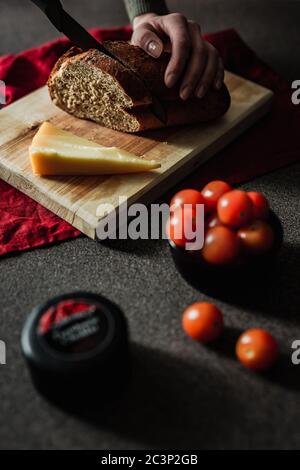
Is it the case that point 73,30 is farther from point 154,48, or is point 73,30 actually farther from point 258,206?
point 258,206

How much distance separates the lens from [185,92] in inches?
63.7

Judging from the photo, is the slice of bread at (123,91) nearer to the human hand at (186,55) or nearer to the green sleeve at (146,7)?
the human hand at (186,55)

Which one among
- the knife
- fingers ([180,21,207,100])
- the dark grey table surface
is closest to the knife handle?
the knife

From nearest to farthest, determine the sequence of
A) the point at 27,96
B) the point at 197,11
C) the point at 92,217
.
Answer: the point at 92,217 → the point at 27,96 → the point at 197,11

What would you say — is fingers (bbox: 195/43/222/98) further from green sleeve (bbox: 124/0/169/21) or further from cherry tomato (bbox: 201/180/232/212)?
cherry tomato (bbox: 201/180/232/212)

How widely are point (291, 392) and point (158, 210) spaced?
630 mm

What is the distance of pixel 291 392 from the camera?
111cm

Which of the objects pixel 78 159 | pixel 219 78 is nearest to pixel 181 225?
pixel 78 159

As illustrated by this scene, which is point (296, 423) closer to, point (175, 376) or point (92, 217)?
point (175, 376)

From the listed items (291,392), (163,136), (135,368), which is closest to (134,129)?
(163,136)

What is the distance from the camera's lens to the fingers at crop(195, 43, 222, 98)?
64.7 inches

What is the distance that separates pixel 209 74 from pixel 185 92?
0.10m

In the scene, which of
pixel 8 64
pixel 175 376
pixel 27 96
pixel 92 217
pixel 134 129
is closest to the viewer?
pixel 175 376

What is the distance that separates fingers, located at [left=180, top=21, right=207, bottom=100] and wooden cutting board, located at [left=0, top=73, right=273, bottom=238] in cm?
13
